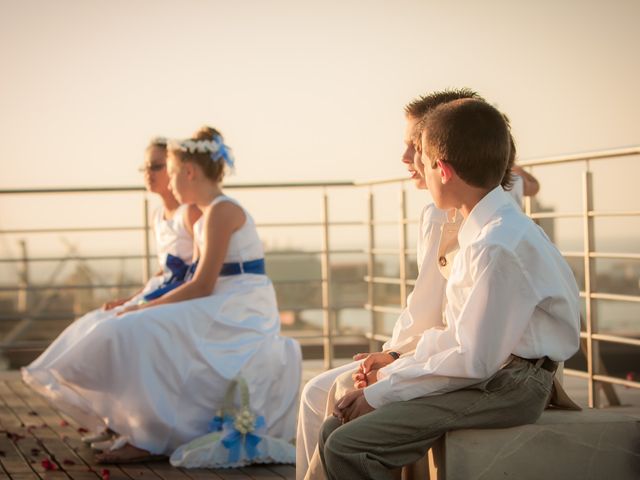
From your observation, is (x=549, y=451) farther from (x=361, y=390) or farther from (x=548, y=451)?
(x=361, y=390)

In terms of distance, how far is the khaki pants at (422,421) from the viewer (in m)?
2.23

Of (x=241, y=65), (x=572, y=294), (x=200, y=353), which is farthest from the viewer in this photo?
(x=241, y=65)

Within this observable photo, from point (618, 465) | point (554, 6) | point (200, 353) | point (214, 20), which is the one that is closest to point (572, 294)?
point (618, 465)

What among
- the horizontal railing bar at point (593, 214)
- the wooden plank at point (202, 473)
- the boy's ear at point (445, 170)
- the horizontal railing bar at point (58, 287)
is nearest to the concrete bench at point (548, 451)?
the boy's ear at point (445, 170)

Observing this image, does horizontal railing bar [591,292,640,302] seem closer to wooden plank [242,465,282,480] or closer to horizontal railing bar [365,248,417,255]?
wooden plank [242,465,282,480]

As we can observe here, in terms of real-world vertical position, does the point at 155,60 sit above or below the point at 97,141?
above

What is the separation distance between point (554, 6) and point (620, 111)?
183 cm

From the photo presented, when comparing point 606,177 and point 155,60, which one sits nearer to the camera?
point 155,60

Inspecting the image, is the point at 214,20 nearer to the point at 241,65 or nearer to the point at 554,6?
the point at 241,65

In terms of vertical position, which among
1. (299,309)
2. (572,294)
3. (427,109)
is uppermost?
(427,109)

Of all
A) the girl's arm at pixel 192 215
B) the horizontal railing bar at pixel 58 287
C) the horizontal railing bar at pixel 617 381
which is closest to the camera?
the horizontal railing bar at pixel 617 381

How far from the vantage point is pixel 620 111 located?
9.37 m

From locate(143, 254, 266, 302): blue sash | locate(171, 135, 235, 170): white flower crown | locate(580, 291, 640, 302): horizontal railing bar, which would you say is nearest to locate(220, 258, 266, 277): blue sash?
locate(143, 254, 266, 302): blue sash

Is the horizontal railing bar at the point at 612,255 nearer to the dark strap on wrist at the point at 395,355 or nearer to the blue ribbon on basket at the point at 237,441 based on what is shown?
the blue ribbon on basket at the point at 237,441
